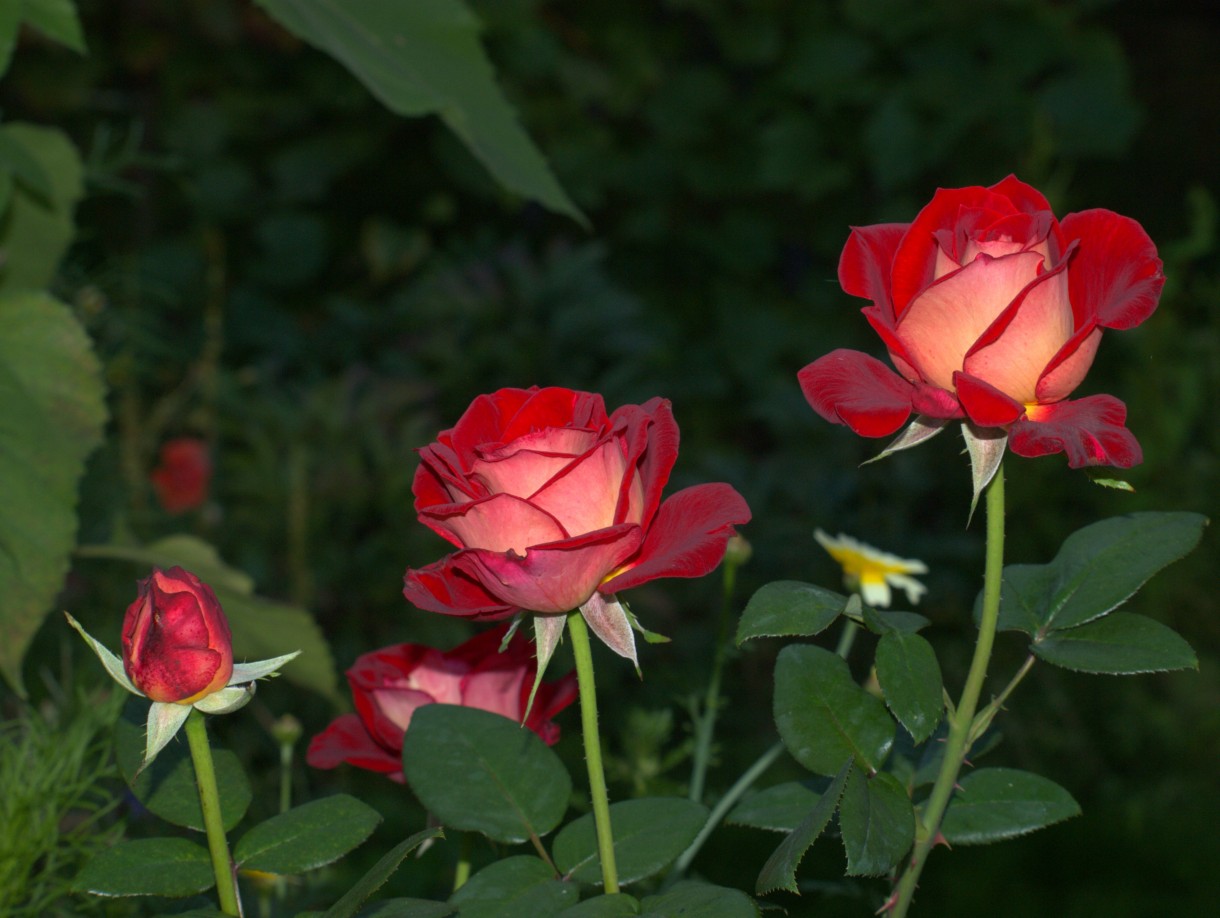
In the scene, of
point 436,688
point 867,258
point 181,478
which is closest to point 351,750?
point 436,688

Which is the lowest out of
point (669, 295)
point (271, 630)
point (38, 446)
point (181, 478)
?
point (669, 295)

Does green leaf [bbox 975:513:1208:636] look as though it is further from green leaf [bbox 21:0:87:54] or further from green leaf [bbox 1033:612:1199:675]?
green leaf [bbox 21:0:87:54]

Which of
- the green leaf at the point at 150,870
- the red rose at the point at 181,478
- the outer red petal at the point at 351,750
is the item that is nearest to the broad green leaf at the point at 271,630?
the outer red petal at the point at 351,750

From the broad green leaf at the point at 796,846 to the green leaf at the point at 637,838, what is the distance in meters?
0.04

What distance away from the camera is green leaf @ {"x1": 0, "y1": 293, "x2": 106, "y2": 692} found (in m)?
0.66

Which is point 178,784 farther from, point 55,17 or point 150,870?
point 55,17

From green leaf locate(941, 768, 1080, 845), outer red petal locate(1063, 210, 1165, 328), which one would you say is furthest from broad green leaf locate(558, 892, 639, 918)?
outer red petal locate(1063, 210, 1165, 328)

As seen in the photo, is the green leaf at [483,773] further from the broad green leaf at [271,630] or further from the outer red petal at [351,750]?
the broad green leaf at [271,630]

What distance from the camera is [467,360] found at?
201 cm

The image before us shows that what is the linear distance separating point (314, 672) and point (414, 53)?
1.23 feet

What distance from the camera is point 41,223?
929mm

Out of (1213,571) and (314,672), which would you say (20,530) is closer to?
(314,672)

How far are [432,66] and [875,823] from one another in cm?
57

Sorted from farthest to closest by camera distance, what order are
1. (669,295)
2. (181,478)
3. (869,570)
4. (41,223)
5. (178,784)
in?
(669,295) → (181,478) → (41,223) → (869,570) → (178,784)
